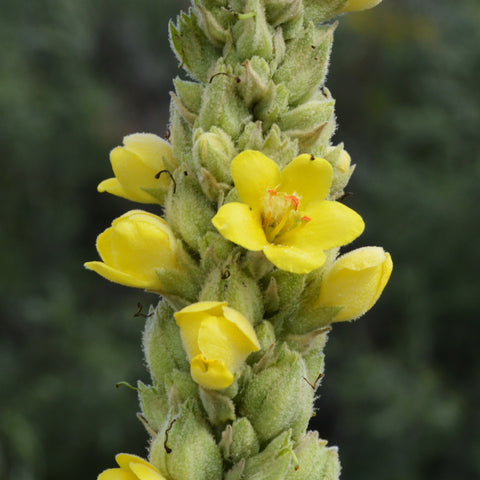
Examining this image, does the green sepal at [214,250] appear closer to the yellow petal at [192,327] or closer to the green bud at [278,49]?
the yellow petal at [192,327]

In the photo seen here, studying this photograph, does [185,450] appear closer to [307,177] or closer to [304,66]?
[307,177]

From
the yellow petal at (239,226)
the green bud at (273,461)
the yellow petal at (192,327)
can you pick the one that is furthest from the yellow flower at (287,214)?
the green bud at (273,461)

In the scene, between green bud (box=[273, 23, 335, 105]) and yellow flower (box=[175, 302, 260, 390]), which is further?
green bud (box=[273, 23, 335, 105])

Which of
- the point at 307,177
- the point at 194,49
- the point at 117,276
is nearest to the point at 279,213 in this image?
the point at 307,177

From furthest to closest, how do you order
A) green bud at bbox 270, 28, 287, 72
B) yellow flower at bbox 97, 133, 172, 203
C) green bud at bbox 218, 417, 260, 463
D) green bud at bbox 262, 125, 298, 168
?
yellow flower at bbox 97, 133, 172, 203
green bud at bbox 270, 28, 287, 72
green bud at bbox 262, 125, 298, 168
green bud at bbox 218, 417, 260, 463

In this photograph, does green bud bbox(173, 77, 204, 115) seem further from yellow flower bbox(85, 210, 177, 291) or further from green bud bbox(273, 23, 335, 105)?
yellow flower bbox(85, 210, 177, 291)

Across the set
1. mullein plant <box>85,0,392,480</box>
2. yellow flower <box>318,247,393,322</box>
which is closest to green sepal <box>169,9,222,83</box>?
mullein plant <box>85,0,392,480</box>

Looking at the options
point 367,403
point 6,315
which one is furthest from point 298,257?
point 6,315
